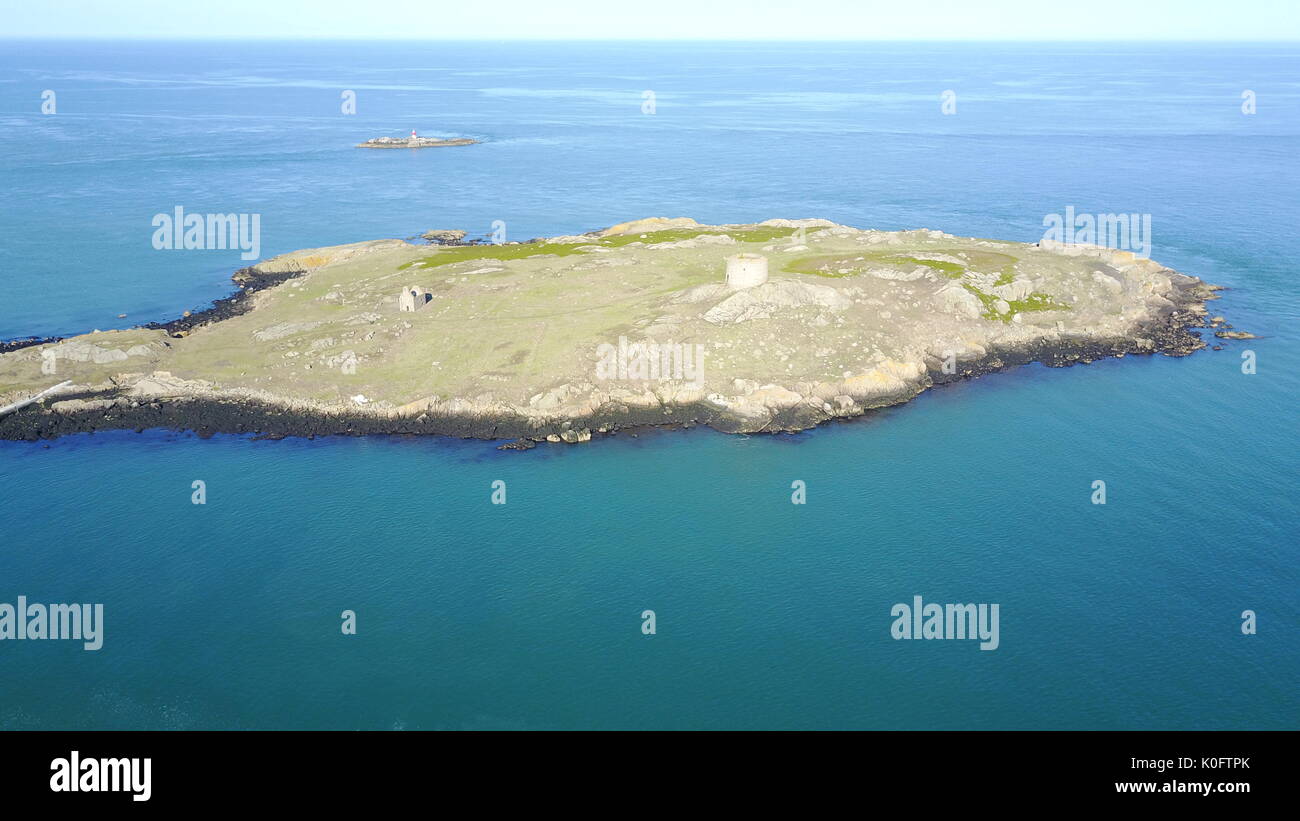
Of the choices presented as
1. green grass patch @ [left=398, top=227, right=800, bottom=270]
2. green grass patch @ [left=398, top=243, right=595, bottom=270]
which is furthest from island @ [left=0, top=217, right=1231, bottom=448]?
green grass patch @ [left=398, top=227, right=800, bottom=270]

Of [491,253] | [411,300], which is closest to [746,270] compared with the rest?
[411,300]

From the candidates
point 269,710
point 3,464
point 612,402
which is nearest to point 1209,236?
point 612,402

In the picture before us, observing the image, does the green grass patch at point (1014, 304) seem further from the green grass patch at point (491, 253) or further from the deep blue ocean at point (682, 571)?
the green grass patch at point (491, 253)

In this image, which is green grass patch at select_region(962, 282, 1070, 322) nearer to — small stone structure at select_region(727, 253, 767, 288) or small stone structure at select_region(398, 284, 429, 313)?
small stone structure at select_region(727, 253, 767, 288)

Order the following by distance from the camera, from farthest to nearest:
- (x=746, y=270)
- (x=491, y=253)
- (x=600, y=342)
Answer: (x=491, y=253) → (x=746, y=270) → (x=600, y=342)

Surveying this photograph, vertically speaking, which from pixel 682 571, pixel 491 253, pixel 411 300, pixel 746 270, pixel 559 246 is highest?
pixel 559 246

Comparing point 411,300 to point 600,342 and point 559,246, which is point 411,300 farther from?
point 559,246

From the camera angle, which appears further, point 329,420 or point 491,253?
point 491,253
